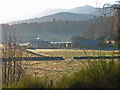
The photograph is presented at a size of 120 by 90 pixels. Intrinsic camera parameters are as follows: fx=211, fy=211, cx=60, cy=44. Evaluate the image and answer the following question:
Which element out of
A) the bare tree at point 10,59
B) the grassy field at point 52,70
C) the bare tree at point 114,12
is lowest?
the grassy field at point 52,70

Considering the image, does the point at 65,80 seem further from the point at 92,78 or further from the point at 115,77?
the point at 115,77

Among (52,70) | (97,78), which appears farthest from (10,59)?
(52,70)

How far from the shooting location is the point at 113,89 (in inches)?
110

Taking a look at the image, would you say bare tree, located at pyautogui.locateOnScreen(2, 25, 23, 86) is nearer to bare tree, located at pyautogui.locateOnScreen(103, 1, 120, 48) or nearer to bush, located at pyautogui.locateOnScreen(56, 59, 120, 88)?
bush, located at pyautogui.locateOnScreen(56, 59, 120, 88)

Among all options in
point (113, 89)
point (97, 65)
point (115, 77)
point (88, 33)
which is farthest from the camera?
point (88, 33)

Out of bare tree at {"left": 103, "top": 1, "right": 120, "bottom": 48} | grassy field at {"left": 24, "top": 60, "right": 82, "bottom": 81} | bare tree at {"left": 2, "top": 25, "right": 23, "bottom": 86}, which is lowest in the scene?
grassy field at {"left": 24, "top": 60, "right": 82, "bottom": 81}

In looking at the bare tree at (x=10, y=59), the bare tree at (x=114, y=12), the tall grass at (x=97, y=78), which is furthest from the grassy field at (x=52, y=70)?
the tall grass at (x=97, y=78)

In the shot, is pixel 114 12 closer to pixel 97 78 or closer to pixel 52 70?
pixel 97 78

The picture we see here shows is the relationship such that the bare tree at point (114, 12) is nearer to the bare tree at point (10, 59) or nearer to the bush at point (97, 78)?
the bare tree at point (10, 59)

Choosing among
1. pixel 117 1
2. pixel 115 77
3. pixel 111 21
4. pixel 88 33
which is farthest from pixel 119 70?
pixel 88 33

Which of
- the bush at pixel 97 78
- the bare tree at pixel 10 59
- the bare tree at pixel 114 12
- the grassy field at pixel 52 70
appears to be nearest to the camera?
the bush at pixel 97 78

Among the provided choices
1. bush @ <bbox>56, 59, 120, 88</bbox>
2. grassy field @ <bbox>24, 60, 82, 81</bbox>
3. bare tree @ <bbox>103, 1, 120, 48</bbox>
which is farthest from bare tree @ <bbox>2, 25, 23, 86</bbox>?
grassy field @ <bbox>24, 60, 82, 81</bbox>

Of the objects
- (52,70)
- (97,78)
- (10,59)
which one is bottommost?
(52,70)

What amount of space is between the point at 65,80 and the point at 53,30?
10455cm
